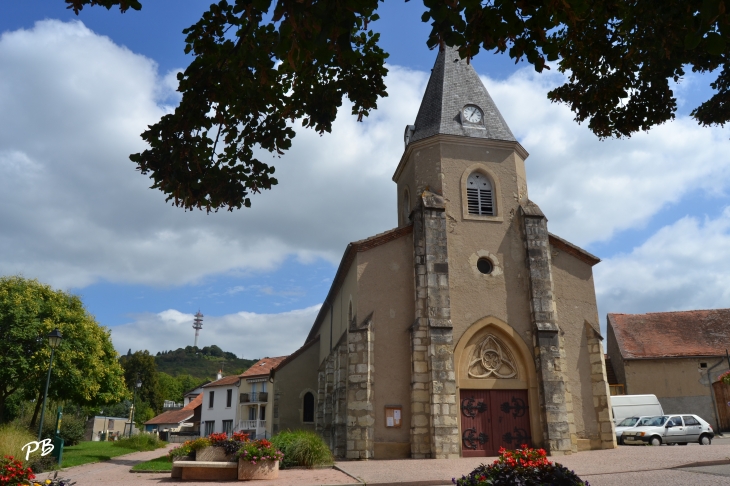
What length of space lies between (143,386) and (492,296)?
63.8m

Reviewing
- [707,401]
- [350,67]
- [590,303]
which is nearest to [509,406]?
[590,303]

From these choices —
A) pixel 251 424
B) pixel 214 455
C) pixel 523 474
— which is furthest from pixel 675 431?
pixel 251 424

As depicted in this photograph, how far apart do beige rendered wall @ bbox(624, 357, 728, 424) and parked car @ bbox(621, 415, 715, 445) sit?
28.2ft

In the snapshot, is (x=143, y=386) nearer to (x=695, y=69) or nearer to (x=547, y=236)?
(x=547, y=236)

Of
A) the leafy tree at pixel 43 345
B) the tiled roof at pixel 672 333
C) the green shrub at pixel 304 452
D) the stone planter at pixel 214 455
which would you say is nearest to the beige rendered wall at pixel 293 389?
the leafy tree at pixel 43 345

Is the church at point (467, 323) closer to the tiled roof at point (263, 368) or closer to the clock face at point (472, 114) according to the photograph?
the clock face at point (472, 114)

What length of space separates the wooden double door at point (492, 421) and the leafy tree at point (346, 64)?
37.3 feet

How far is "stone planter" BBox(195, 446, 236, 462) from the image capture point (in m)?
13.5

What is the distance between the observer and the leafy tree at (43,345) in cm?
2342

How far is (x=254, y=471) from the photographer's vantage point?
12.7 meters

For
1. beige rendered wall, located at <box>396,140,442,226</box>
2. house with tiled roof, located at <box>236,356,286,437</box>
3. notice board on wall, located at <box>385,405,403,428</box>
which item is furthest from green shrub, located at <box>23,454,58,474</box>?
house with tiled roof, located at <box>236,356,286,437</box>

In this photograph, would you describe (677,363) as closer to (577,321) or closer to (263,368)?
(577,321)

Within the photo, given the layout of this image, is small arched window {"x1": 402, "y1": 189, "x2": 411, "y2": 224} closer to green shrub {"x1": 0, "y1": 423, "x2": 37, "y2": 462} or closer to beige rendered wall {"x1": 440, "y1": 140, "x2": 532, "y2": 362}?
beige rendered wall {"x1": 440, "y1": 140, "x2": 532, "y2": 362}

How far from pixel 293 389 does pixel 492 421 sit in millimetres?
13209
